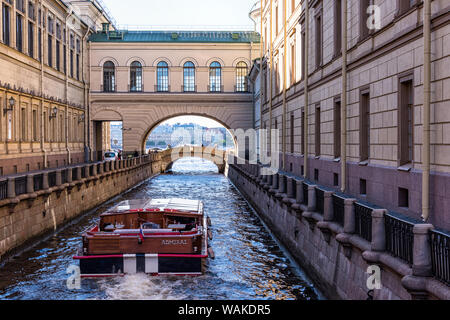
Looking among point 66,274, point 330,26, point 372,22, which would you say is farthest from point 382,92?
point 66,274

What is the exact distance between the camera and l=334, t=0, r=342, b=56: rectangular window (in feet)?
60.5

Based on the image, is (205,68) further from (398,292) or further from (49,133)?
(398,292)

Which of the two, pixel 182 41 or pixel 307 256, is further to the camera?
pixel 182 41

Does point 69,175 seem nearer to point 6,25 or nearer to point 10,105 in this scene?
point 10,105

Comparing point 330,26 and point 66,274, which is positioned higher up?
point 330,26

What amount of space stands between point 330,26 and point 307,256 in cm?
837

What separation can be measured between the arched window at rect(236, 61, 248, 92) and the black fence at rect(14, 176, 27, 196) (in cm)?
3713

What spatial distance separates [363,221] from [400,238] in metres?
1.83

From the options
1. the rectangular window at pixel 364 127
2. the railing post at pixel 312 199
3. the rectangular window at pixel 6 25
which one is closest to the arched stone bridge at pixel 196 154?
the rectangular window at pixel 6 25

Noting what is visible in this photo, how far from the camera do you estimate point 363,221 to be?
34.4 ft

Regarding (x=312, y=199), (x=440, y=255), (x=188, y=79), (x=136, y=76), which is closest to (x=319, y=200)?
(x=312, y=199)

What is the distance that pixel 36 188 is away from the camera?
20.3 metres

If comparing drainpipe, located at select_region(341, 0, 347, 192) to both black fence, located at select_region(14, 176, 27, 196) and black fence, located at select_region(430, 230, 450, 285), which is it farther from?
black fence, located at select_region(14, 176, 27, 196)

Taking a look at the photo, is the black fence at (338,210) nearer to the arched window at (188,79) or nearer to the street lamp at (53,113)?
the street lamp at (53,113)
